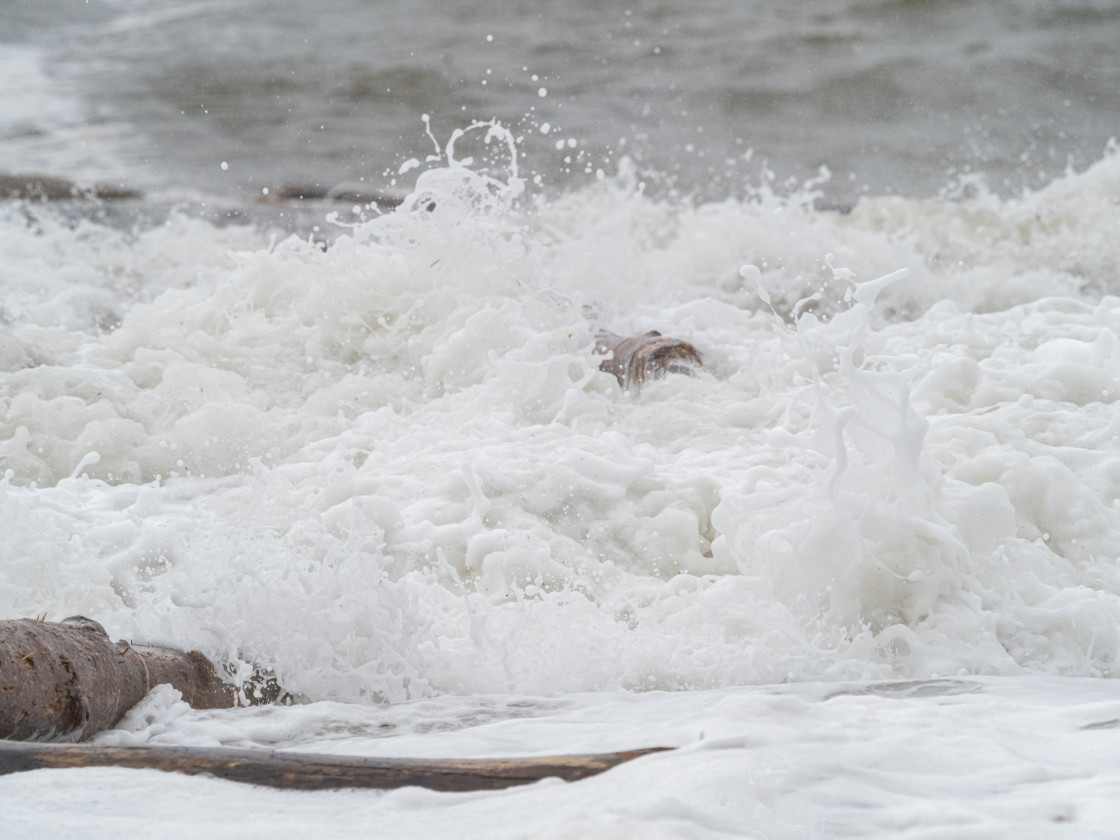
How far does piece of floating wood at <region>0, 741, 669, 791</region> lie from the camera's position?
6.45 ft

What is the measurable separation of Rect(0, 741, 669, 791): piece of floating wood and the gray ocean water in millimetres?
7530

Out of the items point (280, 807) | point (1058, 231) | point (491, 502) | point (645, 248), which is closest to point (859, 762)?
point (280, 807)

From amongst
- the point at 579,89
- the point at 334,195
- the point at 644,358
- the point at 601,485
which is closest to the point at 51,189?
the point at 334,195

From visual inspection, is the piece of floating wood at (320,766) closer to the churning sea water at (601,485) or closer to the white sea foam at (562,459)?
the churning sea water at (601,485)

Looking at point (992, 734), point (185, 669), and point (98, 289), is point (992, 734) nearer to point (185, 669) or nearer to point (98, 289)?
point (185, 669)

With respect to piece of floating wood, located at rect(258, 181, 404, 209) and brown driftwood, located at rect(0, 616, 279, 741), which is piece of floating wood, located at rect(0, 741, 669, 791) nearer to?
brown driftwood, located at rect(0, 616, 279, 741)

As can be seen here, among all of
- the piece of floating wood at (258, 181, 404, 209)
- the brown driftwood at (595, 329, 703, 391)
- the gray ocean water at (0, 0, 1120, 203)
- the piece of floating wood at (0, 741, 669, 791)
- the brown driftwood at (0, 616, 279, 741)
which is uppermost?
the gray ocean water at (0, 0, 1120, 203)

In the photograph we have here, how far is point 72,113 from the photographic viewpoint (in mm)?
11875

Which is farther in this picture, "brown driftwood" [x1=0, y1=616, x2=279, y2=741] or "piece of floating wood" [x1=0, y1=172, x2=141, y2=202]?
"piece of floating wood" [x1=0, y1=172, x2=141, y2=202]

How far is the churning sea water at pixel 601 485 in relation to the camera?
2.02m

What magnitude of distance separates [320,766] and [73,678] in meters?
0.68

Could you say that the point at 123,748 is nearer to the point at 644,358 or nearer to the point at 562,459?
the point at 562,459

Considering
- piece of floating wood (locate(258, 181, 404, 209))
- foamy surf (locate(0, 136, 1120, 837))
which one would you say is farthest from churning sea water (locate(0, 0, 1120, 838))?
piece of floating wood (locate(258, 181, 404, 209))

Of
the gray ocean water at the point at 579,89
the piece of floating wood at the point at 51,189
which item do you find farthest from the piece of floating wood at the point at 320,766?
the piece of floating wood at the point at 51,189
